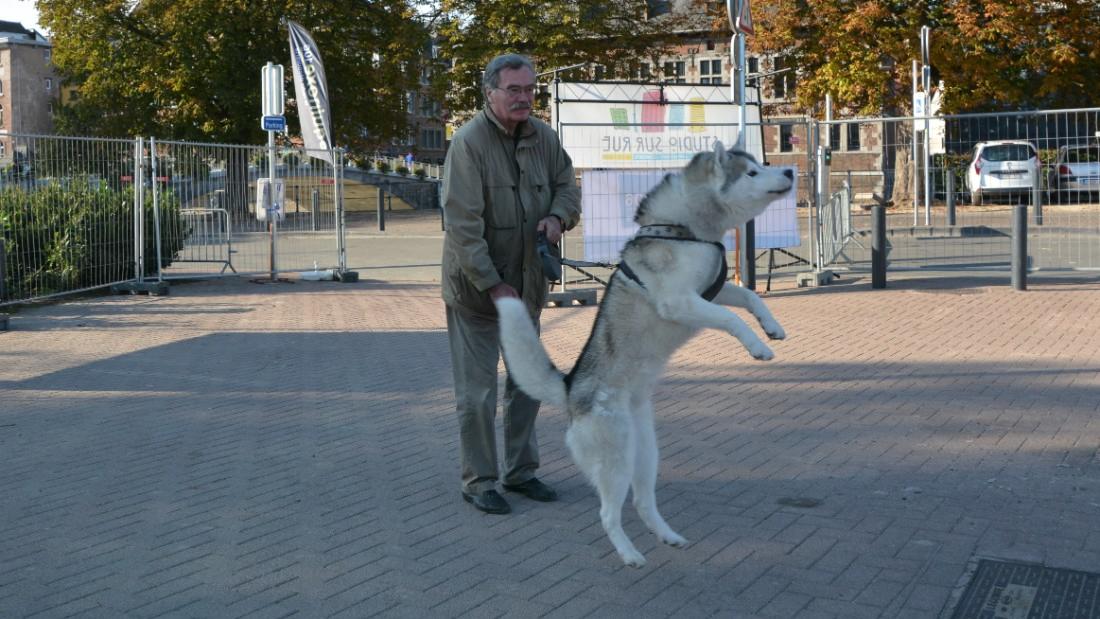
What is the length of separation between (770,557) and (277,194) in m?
14.1

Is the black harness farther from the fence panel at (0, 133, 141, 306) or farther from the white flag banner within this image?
the white flag banner

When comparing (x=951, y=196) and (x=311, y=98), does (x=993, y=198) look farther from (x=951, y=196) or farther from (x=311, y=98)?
(x=311, y=98)

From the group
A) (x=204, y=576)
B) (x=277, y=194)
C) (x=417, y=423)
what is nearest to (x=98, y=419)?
(x=417, y=423)

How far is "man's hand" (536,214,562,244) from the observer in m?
5.16

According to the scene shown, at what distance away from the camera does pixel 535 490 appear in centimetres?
555

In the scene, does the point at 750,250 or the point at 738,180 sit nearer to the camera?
the point at 738,180

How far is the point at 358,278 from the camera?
18.0 meters

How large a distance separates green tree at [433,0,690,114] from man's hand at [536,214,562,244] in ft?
109

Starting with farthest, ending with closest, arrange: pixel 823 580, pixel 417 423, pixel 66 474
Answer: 1. pixel 417 423
2. pixel 66 474
3. pixel 823 580

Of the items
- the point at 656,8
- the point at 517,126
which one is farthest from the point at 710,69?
the point at 517,126

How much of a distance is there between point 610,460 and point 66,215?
12.0 metres

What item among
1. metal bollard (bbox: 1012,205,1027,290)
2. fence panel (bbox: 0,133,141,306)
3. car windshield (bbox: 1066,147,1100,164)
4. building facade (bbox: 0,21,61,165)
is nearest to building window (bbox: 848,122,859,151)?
car windshield (bbox: 1066,147,1100,164)

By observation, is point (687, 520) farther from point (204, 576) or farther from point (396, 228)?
point (396, 228)

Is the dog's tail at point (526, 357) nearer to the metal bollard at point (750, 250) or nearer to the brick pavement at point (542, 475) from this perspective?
the brick pavement at point (542, 475)
